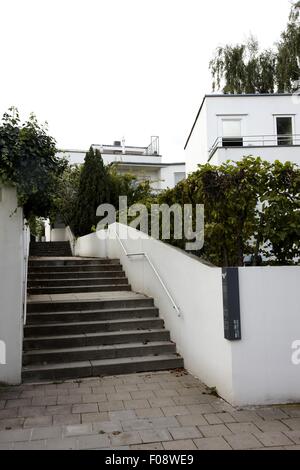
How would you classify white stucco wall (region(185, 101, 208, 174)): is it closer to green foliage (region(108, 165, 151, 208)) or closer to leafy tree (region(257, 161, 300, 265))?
A: green foliage (region(108, 165, 151, 208))

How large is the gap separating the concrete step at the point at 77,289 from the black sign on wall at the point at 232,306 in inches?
170

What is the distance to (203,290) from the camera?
201 inches

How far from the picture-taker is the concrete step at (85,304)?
266 inches

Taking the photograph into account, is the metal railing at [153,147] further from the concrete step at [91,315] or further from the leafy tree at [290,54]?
the concrete step at [91,315]

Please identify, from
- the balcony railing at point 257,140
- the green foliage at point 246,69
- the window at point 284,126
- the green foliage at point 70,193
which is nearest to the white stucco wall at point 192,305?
the green foliage at point 70,193

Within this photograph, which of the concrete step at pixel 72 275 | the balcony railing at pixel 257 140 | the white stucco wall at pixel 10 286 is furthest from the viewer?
the balcony railing at pixel 257 140

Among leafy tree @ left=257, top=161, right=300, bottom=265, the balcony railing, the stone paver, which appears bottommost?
the stone paver

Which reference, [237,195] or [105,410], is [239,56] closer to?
[237,195]

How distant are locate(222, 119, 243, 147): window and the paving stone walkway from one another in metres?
12.1

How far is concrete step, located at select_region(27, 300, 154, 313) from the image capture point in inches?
266

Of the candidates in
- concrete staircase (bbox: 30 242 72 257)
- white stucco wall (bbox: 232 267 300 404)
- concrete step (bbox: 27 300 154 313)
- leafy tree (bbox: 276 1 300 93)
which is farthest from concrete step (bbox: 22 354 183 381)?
leafy tree (bbox: 276 1 300 93)

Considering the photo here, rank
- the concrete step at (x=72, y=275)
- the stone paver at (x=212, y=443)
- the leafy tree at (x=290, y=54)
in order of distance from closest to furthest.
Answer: the stone paver at (x=212, y=443) → the concrete step at (x=72, y=275) → the leafy tree at (x=290, y=54)
